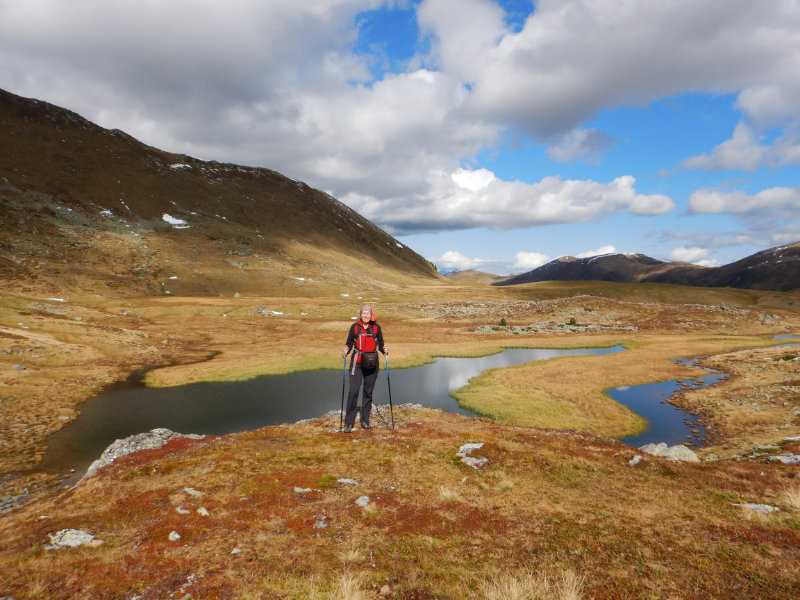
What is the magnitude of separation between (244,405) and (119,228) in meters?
136

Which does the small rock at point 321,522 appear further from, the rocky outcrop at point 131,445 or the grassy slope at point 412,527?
the rocky outcrop at point 131,445

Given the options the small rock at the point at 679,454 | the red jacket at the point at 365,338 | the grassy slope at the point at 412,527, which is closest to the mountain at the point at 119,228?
the grassy slope at the point at 412,527

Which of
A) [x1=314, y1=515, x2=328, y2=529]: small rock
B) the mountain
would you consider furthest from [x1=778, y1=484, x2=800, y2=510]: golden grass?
the mountain

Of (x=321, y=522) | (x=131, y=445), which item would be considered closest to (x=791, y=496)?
(x=321, y=522)

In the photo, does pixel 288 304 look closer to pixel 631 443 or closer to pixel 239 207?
pixel 631 443

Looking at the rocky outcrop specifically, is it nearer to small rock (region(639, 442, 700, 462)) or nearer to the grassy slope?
the grassy slope

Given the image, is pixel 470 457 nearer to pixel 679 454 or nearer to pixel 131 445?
pixel 679 454

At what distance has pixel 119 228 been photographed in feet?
434

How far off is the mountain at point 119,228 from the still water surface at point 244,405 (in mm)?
68851

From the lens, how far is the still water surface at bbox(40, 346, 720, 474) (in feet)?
81.7

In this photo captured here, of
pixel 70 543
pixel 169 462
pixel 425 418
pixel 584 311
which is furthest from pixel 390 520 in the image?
pixel 584 311

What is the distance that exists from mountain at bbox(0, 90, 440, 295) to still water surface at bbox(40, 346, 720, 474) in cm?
6885

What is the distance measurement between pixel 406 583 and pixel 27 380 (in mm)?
39604

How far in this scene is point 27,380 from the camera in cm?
3128
